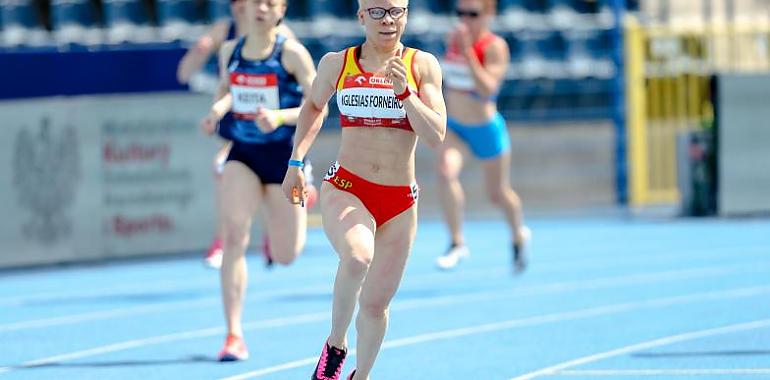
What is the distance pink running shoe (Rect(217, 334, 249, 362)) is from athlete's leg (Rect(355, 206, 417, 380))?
1758 millimetres

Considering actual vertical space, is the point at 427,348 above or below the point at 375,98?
below

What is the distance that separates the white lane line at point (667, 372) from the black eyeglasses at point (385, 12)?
216 cm

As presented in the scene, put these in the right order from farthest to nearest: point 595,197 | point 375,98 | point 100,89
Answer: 1. point 595,197
2. point 100,89
3. point 375,98

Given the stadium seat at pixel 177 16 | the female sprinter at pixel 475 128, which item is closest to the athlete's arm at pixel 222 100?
the female sprinter at pixel 475 128

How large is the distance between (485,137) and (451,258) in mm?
940

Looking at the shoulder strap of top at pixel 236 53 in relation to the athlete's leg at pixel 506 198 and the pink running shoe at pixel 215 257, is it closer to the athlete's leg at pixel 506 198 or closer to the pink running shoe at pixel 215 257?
the athlete's leg at pixel 506 198

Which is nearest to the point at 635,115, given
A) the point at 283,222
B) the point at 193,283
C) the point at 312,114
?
the point at 193,283

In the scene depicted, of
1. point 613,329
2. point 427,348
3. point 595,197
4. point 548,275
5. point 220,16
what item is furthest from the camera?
point 220,16

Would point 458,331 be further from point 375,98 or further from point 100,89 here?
point 100,89

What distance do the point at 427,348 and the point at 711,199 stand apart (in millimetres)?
8760

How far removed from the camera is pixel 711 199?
1677cm

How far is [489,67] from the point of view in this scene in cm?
1182

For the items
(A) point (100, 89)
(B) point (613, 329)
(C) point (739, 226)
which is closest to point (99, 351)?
(B) point (613, 329)

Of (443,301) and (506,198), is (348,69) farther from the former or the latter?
(506,198)
